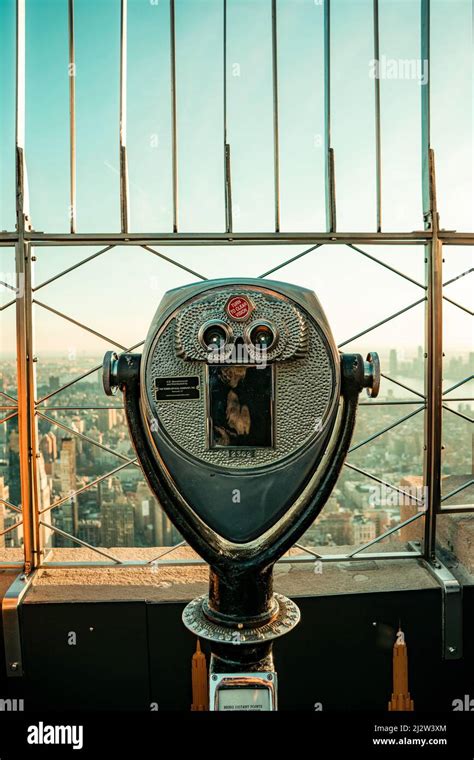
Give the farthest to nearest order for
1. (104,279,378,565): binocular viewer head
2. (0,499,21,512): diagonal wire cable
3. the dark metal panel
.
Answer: (0,499,21,512): diagonal wire cable, the dark metal panel, (104,279,378,565): binocular viewer head

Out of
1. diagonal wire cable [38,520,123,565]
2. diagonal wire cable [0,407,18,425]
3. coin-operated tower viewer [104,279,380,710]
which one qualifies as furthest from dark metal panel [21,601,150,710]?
coin-operated tower viewer [104,279,380,710]

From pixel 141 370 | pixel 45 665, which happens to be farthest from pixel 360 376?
pixel 45 665

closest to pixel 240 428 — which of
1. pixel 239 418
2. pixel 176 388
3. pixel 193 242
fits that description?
pixel 239 418

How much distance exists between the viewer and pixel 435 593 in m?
2.71

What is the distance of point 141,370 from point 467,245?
2.24 metres

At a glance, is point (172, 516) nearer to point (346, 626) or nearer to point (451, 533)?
point (346, 626)

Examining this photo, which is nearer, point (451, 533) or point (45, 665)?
point (45, 665)

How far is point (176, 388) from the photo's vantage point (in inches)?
51.6

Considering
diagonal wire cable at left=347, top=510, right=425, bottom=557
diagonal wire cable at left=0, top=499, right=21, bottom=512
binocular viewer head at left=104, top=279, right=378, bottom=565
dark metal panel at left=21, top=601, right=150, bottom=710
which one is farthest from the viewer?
diagonal wire cable at left=347, top=510, right=425, bottom=557

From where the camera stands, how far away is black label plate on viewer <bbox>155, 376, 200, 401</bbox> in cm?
131

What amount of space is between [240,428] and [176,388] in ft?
0.56

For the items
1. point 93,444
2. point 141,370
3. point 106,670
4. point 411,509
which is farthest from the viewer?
point 411,509

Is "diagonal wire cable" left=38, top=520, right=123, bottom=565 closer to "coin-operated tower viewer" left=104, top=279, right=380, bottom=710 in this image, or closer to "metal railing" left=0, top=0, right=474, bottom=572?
"metal railing" left=0, top=0, right=474, bottom=572

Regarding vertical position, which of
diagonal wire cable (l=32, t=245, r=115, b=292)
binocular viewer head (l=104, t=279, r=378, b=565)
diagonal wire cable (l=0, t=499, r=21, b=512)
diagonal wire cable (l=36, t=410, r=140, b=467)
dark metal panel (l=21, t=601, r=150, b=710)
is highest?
diagonal wire cable (l=32, t=245, r=115, b=292)
